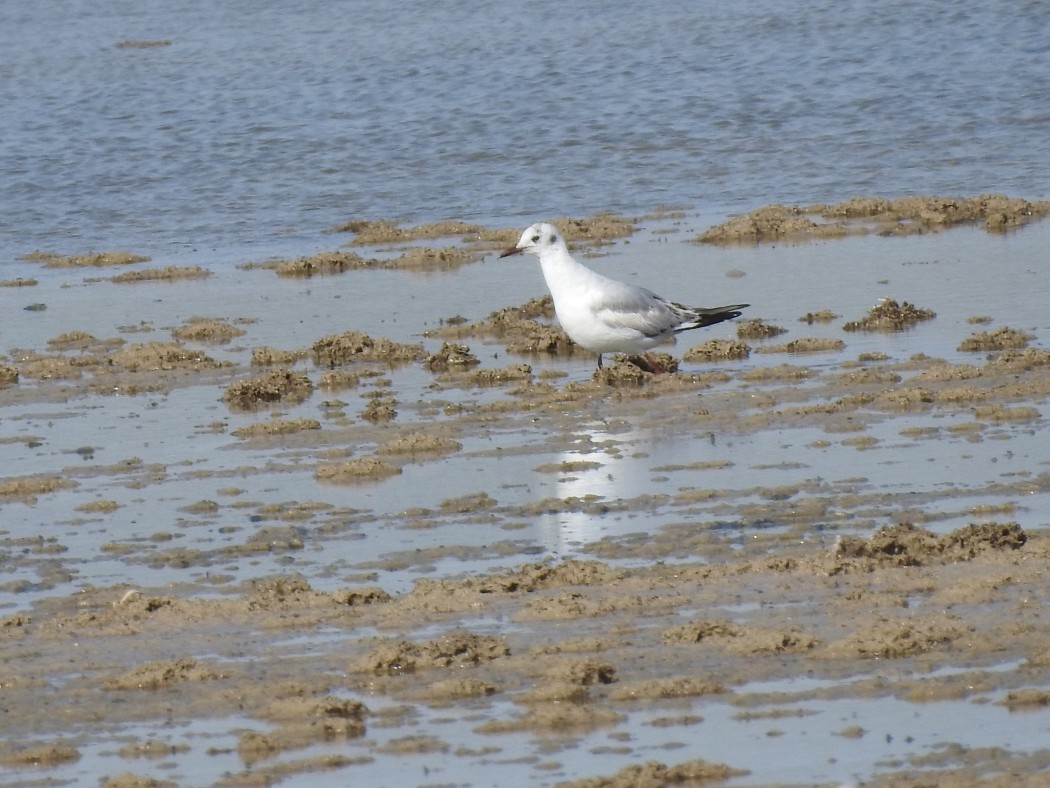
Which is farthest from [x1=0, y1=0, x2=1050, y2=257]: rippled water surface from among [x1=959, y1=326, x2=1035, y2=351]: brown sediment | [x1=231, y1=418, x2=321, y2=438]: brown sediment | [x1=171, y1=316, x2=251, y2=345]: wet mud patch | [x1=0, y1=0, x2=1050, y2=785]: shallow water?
[x1=231, y1=418, x2=321, y2=438]: brown sediment

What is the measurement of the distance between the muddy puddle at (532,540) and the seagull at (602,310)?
0.79 ft

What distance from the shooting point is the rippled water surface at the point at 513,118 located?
2152cm

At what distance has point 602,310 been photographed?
12.4 metres

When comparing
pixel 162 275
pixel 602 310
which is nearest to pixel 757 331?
pixel 602 310

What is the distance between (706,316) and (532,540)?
4.68m

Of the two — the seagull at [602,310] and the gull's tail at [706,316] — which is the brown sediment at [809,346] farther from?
the seagull at [602,310]

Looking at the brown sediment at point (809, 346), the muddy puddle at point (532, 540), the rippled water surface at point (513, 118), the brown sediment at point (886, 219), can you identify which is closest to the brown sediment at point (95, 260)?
the rippled water surface at point (513, 118)

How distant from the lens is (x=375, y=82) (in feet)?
97.7

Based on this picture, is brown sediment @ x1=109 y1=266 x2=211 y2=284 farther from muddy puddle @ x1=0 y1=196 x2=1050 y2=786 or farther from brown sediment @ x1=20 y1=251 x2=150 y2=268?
muddy puddle @ x1=0 y1=196 x2=1050 y2=786

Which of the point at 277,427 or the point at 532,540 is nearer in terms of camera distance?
the point at 532,540

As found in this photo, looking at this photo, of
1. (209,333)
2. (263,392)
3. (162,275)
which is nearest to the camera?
(263,392)

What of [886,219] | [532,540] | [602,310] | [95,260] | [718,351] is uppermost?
[95,260]

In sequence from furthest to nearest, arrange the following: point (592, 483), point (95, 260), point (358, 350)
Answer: point (95, 260), point (358, 350), point (592, 483)

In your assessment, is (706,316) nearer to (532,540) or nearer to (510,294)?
(510,294)
